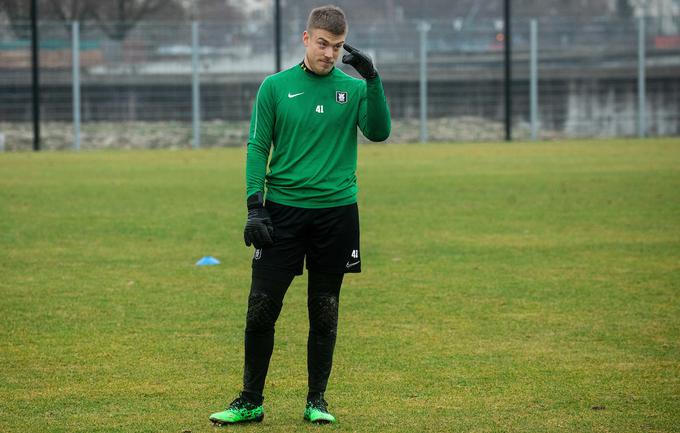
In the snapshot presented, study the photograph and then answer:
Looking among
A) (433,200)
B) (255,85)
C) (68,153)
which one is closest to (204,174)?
(433,200)

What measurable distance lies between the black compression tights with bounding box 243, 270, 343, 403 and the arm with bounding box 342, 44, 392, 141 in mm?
744

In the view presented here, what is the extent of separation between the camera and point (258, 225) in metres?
5.53

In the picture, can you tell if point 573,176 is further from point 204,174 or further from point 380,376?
point 380,376

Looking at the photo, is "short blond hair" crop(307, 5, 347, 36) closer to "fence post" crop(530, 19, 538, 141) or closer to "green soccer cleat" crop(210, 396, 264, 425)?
"green soccer cleat" crop(210, 396, 264, 425)

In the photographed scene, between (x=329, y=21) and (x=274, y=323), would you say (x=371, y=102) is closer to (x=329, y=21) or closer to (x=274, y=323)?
(x=329, y=21)

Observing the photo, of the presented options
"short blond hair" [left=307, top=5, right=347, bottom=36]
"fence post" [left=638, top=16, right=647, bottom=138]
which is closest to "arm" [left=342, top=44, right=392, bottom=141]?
"short blond hair" [left=307, top=5, right=347, bottom=36]

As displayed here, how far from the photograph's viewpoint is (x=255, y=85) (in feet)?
109

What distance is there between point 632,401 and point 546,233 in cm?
729

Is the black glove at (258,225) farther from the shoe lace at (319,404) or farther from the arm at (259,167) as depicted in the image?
the shoe lace at (319,404)

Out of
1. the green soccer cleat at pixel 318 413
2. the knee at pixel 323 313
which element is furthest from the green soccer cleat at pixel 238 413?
the knee at pixel 323 313

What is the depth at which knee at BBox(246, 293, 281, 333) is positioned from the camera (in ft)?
18.5

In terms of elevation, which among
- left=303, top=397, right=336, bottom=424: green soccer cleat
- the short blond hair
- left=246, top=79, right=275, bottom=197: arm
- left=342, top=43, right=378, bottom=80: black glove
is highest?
the short blond hair

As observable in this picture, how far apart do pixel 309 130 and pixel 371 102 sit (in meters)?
0.33

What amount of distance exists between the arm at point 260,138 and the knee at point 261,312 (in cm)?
50
